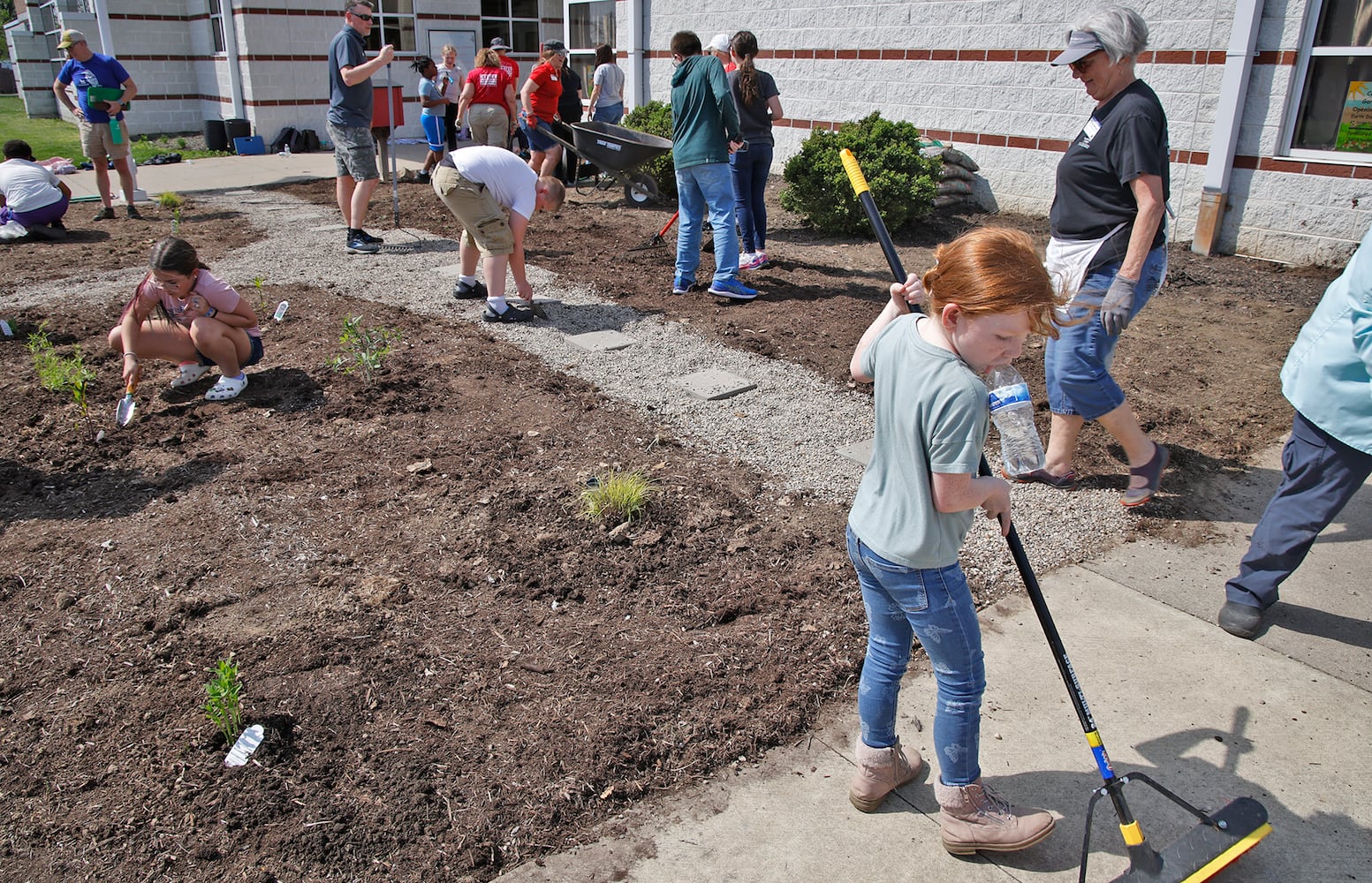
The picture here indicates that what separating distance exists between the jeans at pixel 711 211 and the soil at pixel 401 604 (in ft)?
3.92

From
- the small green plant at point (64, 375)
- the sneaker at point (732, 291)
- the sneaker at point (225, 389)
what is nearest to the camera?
the small green plant at point (64, 375)

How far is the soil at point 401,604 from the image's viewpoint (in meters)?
2.55

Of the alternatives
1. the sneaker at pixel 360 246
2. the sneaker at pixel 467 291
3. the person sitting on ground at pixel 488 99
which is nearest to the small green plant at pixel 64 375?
the sneaker at pixel 467 291

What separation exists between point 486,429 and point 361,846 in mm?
2815

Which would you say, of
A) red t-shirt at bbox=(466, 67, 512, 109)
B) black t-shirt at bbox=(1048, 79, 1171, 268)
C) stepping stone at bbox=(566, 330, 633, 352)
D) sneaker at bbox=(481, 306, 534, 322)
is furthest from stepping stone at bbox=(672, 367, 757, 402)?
red t-shirt at bbox=(466, 67, 512, 109)

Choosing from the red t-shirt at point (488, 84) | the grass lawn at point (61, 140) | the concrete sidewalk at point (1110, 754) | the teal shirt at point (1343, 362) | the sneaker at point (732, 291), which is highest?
the red t-shirt at point (488, 84)

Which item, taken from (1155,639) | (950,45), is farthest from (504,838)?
(950,45)

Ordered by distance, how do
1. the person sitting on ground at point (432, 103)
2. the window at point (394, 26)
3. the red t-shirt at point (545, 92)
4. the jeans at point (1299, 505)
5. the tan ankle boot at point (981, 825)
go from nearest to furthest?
the tan ankle boot at point (981, 825), the jeans at point (1299, 505), the red t-shirt at point (545, 92), the person sitting on ground at point (432, 103), the window at point (394, 26)

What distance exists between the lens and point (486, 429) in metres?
4.99

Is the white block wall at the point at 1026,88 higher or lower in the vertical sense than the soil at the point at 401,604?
higher

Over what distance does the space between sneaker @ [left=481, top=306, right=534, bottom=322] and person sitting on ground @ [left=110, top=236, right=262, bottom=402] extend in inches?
70.2

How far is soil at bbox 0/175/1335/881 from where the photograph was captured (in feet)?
8.37

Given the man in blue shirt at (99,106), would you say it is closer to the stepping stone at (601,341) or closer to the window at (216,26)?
the stepping stone at (601,341)

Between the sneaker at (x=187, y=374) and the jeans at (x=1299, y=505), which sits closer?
the jeans at (x=1299, y=505)
